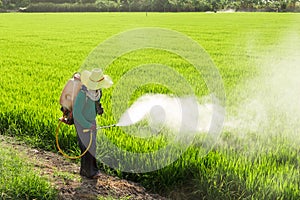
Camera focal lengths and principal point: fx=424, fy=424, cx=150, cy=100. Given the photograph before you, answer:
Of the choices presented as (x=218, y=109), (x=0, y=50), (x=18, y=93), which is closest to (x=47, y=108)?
(x=18, y=93)

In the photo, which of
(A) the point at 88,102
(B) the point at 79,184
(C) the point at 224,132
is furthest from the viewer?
(C) the point at 224,132

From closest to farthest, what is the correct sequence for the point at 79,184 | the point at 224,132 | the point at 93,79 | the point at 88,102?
the point at 93,79
the point at 88,102
the point at 79,184
the point at 224,132

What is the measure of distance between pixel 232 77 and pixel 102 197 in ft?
16.1

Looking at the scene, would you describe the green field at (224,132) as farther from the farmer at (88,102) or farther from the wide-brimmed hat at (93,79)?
the wide-brimmed hat at (93,79)

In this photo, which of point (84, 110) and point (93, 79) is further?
point (84, 110)

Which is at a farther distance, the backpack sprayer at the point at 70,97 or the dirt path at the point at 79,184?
the dirt path at the point at 79,184

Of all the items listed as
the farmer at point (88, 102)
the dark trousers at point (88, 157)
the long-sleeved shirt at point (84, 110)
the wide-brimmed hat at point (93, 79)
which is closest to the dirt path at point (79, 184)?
the dark trousers at point (88, 157)

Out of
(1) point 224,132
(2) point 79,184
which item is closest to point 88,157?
(2) point 79,184

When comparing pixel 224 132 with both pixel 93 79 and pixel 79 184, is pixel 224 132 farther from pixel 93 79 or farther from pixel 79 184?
pixel 93 79

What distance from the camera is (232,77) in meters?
7.33

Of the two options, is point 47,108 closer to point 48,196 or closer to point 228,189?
point 48,196

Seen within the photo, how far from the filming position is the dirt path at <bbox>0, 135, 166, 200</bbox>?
295cm

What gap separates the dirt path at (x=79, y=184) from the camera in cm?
295

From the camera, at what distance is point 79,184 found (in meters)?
3.07
